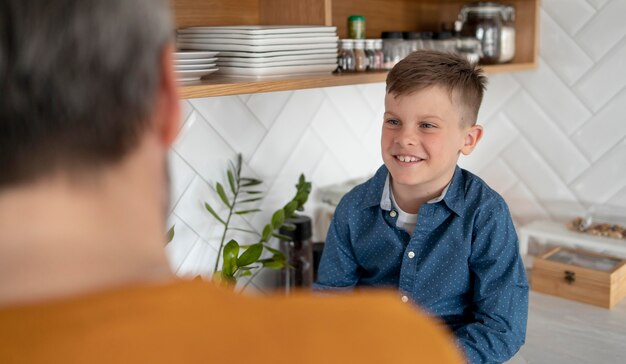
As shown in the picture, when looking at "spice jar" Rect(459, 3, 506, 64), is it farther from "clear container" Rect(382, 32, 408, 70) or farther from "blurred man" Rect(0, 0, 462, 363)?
"blurred man" Rect(0, 0, 462, 363)

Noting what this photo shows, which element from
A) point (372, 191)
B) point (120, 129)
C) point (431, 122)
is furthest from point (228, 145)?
point (120, 129)

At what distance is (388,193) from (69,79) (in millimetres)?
1044

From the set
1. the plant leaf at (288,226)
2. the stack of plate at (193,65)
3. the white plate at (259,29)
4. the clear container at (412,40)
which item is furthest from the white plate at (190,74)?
the clear container at (412,40)

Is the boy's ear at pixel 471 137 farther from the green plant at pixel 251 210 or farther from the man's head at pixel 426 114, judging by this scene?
the green plant at pixel 251 210

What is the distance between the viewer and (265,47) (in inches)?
50.6

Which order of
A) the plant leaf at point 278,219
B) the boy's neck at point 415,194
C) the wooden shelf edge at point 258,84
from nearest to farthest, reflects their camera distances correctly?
the wooden shelf edge at point 258,84, the boy's neck at point 415,194, the plant leaf at point 278,219

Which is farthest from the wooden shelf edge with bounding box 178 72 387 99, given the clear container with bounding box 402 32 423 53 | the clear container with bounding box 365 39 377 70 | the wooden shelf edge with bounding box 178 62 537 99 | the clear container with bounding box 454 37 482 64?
the clear container with bounding box 454 37 482 64

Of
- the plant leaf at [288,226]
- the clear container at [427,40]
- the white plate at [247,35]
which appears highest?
the white plate at [247,35]

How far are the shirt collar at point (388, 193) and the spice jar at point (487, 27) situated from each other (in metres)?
0.62

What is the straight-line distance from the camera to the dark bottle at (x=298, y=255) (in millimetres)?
1666

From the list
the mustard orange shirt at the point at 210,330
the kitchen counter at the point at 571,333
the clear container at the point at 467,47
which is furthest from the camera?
the clear container at the point at 467,47

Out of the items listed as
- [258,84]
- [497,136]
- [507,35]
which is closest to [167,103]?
[258,84]

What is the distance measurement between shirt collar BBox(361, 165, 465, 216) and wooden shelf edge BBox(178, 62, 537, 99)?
20cm

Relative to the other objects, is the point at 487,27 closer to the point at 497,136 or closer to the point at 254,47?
the point at 497,136
